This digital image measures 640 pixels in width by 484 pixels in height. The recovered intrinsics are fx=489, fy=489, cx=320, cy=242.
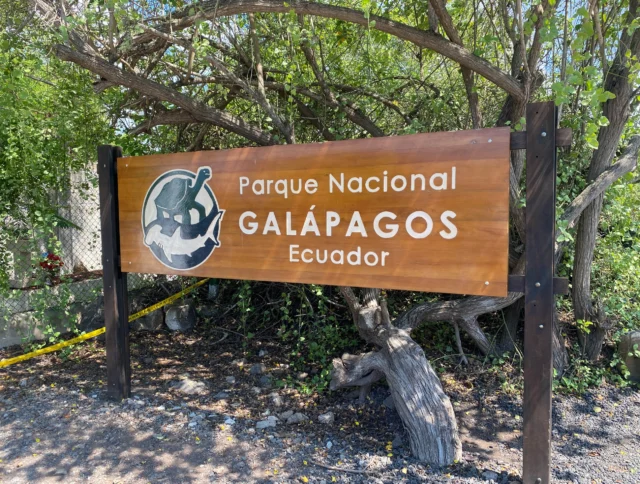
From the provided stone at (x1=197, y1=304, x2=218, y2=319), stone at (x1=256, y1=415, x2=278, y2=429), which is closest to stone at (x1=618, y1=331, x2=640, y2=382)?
stone at (x1=256, y1=415, x2=278, y2=429)

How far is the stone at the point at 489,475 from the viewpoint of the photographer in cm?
287

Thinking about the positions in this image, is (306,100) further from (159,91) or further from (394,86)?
(159,91)

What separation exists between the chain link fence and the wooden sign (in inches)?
57.3

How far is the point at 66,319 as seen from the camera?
5.45 metres

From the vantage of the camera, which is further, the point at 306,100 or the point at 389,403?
the point at 306,100

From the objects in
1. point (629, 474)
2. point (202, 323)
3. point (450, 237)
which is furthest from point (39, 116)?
point (629, 474)

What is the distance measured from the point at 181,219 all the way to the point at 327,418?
185 cm

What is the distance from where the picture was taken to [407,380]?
345 cm

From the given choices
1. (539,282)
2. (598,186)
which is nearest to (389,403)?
(539,282)

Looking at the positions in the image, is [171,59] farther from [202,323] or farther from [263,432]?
[263,432]

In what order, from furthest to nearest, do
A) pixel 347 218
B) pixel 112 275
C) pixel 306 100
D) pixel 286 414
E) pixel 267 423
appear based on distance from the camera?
pixel 306 100 → pixel 112 275 → pixel 286 414 → pixel 267 423 → pixel 347 218

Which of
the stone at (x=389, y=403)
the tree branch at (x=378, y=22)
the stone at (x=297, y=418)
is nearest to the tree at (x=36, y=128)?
the tree branch at (x=378, y=22)

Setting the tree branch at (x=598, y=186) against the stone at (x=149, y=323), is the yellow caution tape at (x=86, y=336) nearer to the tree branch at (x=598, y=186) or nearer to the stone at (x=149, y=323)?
the stone at (x=149, y=323)

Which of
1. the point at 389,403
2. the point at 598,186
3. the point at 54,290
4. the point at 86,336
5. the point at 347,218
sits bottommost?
the point at 389,403
